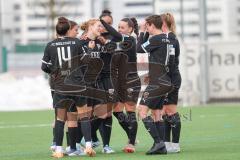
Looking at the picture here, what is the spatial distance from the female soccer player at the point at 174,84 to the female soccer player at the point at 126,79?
0.57m

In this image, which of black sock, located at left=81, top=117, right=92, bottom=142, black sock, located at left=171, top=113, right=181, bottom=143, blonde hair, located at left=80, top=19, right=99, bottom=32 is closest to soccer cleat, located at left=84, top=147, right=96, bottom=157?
black sock, located at left=81, top=117, right=92, bottom=142

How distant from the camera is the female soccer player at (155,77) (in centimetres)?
1210

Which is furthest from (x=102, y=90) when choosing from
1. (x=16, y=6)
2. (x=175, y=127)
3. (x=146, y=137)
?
(x=16, y=6)

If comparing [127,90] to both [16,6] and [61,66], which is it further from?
[16,6]

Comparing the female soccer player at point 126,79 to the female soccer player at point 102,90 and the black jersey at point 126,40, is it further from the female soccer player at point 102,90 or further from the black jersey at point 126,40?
the female soccer player at point 102,90

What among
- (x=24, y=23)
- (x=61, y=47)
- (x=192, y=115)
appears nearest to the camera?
(x=61, y=47)

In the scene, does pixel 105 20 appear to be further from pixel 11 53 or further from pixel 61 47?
pixel 11 53

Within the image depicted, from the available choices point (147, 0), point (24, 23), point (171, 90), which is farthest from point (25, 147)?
point (24, 23)

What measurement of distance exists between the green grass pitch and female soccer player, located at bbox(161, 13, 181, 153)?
277mm

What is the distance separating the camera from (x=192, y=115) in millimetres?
21703

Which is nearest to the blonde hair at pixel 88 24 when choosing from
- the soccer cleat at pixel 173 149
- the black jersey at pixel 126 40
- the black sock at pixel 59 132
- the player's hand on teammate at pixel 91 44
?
the black jersey at pixel 126 40

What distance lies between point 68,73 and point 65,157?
125cm

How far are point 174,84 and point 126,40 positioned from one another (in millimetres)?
1052

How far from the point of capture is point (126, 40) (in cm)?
1283
